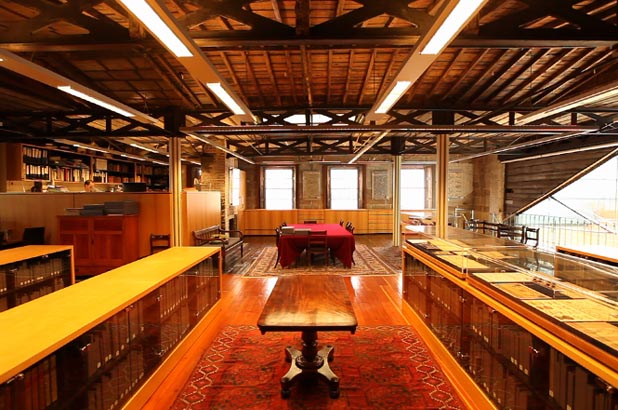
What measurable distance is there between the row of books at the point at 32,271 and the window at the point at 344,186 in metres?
10.4

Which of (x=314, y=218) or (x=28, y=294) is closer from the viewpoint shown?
(x=28, y=294)

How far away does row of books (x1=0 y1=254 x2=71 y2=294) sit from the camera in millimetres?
3814

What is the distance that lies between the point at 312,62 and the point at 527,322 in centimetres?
415

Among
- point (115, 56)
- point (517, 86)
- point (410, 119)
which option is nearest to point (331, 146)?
point (410, 119)

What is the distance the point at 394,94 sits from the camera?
12.4 ft

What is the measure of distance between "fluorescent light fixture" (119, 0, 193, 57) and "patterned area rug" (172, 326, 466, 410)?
2855mm

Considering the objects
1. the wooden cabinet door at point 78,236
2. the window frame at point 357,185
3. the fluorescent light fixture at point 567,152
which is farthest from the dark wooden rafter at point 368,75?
the window frame at point 357,185

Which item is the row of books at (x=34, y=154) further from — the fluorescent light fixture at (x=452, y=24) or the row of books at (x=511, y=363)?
the row of books at (x=511, y=363)

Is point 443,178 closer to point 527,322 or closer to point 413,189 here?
point 527,322

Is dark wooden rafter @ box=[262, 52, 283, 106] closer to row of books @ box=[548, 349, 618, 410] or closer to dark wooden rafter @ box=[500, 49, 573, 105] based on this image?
dark wooden rafter @ box=[500, 49, 573, 105]

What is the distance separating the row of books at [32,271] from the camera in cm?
381

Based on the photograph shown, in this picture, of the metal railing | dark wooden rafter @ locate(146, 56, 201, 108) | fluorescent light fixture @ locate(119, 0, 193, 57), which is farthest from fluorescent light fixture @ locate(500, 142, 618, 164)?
fluorescent light fixture @ locate(119, 0, 193, 57)

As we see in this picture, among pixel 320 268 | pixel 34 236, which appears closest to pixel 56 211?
pixel 34 236

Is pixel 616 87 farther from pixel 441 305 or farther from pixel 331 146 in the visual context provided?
pixel 331 146
